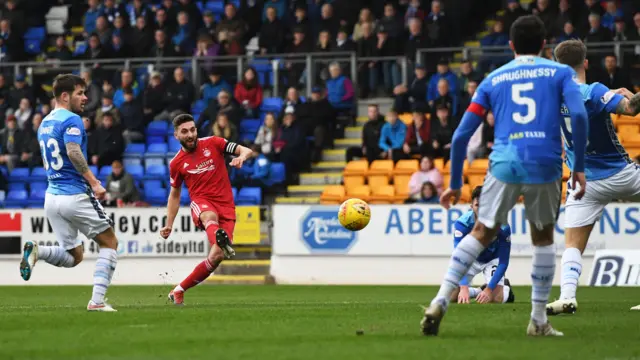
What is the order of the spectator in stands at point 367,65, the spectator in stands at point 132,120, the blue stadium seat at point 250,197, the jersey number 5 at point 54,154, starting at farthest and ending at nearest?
the spectator in stands at point 132,120
the spectator in stands at point 367,65
the blue stadium seat at point 250,197
the jersey number 5 at point 54,154

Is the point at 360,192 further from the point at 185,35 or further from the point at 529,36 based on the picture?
the point at 529,36

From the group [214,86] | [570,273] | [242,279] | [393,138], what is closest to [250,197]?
[242,279]

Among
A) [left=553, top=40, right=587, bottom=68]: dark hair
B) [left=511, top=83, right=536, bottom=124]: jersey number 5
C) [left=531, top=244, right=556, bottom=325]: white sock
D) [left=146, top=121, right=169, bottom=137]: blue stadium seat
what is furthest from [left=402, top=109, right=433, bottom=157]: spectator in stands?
[left=511, top=83, right=536, bottom=124]: jersey number 5

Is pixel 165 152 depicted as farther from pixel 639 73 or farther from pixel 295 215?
pixel 639 73

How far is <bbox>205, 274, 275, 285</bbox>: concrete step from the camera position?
73.3 feet

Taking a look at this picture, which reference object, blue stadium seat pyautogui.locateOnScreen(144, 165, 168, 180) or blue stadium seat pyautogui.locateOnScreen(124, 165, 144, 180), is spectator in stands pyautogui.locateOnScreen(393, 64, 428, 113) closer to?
blue stadium seat pyautogui.locateOnScreen(144, 165, 168, 180)

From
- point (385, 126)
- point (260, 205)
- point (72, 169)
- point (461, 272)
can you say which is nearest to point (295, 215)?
point (260, 205)

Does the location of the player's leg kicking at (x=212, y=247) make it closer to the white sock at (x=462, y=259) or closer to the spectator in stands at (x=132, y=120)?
the white sock at (x=462, y=259)

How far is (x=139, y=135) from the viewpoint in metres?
27.1

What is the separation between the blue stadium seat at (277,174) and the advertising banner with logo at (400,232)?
2369 mm

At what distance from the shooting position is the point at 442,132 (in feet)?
77.5

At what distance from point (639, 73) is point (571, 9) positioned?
228 cm

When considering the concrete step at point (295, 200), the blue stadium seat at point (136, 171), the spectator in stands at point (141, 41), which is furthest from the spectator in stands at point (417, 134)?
the spectator in stands at point (141, 41)

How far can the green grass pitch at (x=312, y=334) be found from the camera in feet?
25.5
